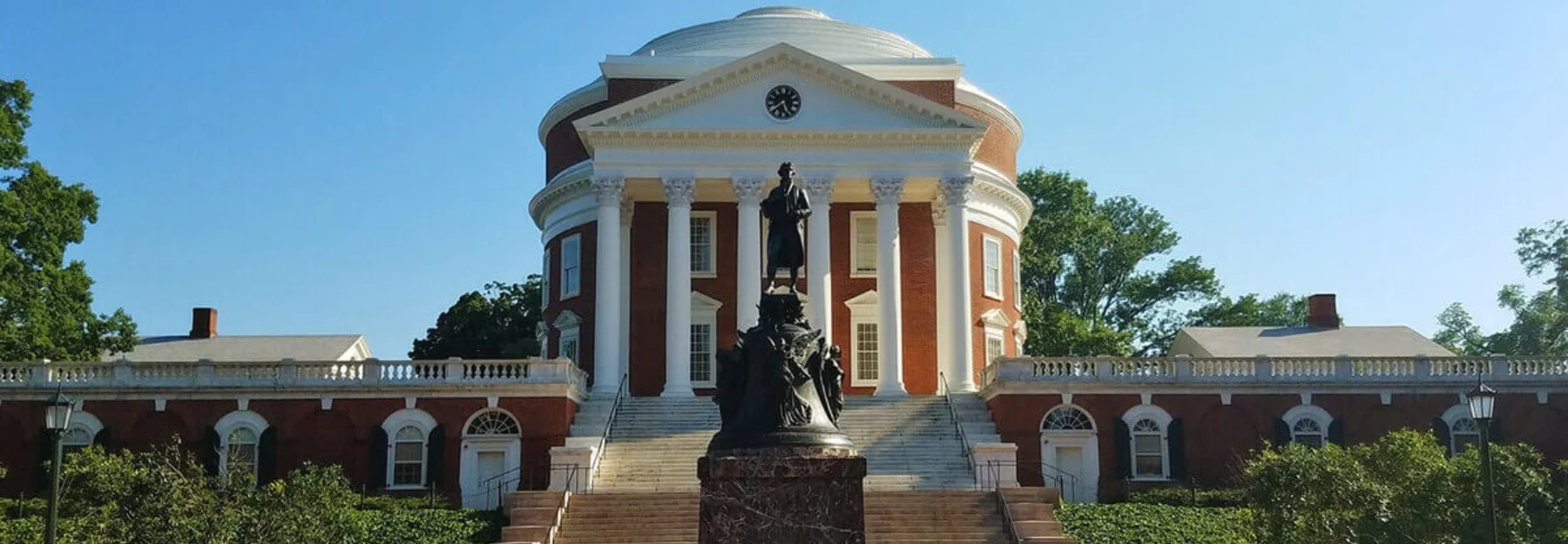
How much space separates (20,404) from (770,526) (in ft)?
105

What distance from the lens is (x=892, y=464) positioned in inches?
1561

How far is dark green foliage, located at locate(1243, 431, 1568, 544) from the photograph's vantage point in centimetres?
2830

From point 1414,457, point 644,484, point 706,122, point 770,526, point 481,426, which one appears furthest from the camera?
point 706,122

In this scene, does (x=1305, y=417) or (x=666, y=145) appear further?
(x=666, y=145)

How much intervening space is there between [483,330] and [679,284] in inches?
1075

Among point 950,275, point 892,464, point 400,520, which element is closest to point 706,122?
point 950,275

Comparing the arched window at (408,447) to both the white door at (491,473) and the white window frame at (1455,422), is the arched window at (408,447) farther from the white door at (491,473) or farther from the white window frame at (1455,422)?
the white window frame at (1455,422)

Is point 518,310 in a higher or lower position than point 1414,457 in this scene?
higher

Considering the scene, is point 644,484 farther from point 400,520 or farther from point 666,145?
point 666,145

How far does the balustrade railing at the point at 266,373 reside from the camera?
42.6 meters

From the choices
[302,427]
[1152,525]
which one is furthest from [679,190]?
[1152,525]

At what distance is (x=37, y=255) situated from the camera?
41.7 m

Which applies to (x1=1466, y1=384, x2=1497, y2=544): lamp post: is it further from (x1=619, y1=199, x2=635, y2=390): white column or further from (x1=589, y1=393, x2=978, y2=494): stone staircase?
(x1=619, y1=199, x2=635, y2=390): white column

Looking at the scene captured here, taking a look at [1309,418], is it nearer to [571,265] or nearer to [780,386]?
[571,265]
